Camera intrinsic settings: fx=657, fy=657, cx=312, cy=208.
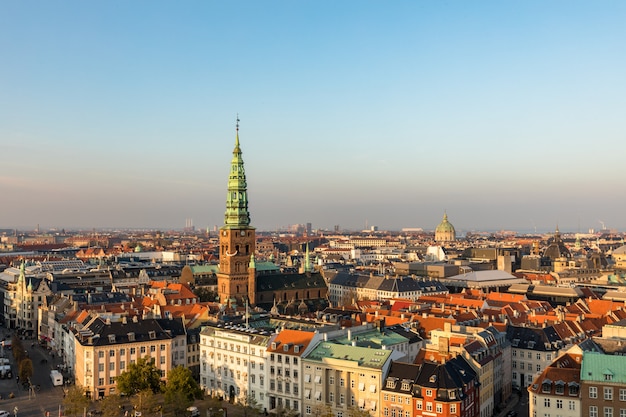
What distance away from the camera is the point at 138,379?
83.2 meters

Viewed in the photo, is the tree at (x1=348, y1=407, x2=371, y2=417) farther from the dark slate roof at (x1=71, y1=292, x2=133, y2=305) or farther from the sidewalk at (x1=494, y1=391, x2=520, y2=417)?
the dark slate roof at (x1=71, y1=292, x2=133, y2=305)

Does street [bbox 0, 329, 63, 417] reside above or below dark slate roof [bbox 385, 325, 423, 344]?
below

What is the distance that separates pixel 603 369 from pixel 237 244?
97.1m

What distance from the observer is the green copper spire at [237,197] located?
14800 centimetres

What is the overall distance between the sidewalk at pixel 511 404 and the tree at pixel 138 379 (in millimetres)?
43936

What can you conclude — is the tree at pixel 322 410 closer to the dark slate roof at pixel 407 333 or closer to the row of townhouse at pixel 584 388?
the dark slate roof at pixel 407 333

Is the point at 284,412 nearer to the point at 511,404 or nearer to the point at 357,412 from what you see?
the point at 357,412

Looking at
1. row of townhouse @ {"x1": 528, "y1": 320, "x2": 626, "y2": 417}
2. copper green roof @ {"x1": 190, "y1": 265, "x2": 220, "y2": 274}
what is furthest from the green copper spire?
row of townhouse @ {"x1": 528, "y1": 320, "x2": 626, "y2": 417}

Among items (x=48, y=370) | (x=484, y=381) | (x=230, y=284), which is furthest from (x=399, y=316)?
(x=48, y=370)

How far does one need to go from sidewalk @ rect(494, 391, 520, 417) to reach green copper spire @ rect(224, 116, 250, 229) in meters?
76.4

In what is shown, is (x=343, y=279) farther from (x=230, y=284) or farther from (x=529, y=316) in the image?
(x=529, y=316)

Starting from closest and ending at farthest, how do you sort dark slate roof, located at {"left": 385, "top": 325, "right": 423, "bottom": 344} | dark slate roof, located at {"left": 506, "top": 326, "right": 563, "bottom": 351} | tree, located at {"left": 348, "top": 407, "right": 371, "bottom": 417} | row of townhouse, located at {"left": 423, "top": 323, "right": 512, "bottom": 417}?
tree, located at {"left": 348, "top": 407, "right": 371, "bottom": 417} < row of townhouse, located at {"left": 423, "top": 323, "right": 512, "bottom": 417} < dark slate roof, located at {"left": 506, "top": 326, "right": 563, "bottom": 351} < dark slate roof, located at {"left": 385, "top": 325, "right": 423, "bottom": 344}

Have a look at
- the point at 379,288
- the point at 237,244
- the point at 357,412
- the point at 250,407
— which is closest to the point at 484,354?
the point at 357,412

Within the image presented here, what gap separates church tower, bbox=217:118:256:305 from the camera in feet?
488
